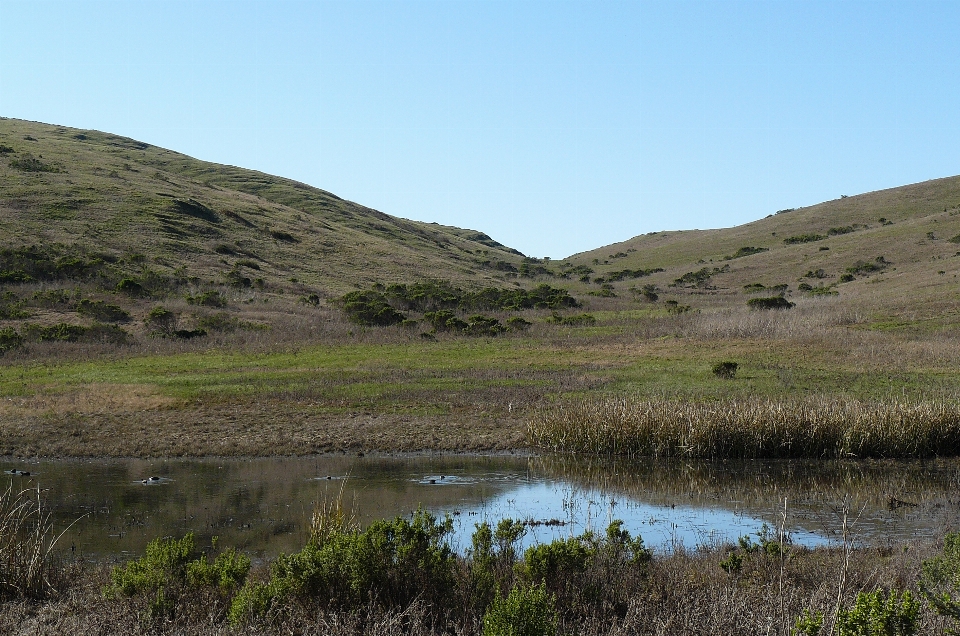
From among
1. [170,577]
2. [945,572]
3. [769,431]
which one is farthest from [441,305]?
[945,572]

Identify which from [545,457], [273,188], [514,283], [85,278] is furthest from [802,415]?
[273,188]

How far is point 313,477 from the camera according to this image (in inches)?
749

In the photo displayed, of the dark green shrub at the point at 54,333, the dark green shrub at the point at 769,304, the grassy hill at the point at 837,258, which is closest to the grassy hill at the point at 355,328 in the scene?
the dark green shrub at the point at 54,333

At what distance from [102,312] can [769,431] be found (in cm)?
3906

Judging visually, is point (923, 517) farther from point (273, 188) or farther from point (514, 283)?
point (273, 188)

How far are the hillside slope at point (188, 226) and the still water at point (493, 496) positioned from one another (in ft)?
159

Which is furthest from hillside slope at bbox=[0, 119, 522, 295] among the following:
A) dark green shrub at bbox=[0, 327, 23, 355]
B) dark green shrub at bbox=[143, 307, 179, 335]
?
dark green shrub at bbox=[0, 327, 23, 355]

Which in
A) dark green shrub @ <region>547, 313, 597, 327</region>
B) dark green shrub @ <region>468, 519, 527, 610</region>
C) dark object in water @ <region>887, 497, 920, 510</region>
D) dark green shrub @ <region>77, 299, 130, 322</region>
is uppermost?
dark green shrub @ <region>77, 299, 130, 322</region>

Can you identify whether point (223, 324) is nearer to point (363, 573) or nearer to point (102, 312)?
point (102, 312)

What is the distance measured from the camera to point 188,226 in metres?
81.1

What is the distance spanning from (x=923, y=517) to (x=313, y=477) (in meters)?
12.3

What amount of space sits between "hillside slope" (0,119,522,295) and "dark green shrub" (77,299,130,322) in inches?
670

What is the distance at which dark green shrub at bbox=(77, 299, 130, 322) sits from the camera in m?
47.2

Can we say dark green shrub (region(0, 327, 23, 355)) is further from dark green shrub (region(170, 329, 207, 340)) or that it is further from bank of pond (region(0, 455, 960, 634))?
bank of pond (region(0, 455, 960, 634))
